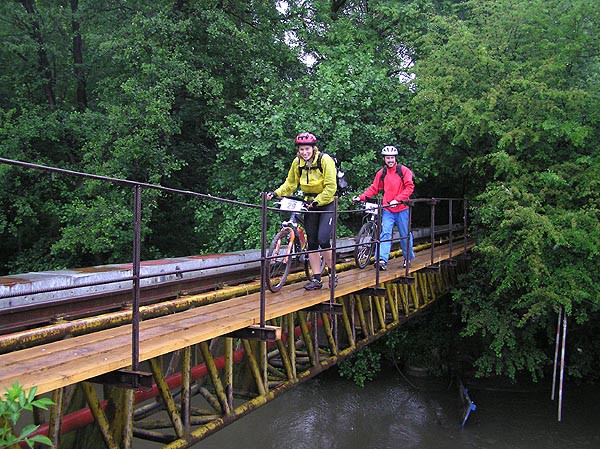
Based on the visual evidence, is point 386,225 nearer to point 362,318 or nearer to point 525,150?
point 362,318

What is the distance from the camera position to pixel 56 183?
51.5 ft

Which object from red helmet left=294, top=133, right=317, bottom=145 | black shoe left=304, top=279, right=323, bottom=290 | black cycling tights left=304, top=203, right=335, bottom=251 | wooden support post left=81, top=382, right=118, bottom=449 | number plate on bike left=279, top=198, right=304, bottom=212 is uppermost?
red helmet left=294, top=133, right=317, bottom=145

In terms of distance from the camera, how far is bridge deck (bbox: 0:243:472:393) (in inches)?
122

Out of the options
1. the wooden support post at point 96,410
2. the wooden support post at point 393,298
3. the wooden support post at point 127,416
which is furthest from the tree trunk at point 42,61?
the wooden support post at point 96,410

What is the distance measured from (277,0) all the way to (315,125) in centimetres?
715

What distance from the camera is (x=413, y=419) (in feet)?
47.4

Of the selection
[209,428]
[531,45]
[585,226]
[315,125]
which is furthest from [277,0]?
[209,428]

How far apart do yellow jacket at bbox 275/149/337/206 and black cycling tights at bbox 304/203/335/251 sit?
22 cm

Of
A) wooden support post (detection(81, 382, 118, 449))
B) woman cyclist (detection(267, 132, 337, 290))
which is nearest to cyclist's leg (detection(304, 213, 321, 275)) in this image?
woman cyclist (detection(267, 132, 337, 290))

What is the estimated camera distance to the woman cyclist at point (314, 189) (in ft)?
21.1

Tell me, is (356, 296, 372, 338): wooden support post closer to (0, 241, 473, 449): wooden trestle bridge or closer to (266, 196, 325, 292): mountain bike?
(0, 241, 473, 449): wooden trestle bridge

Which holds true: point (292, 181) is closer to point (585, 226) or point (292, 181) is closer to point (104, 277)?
point (104, 277)

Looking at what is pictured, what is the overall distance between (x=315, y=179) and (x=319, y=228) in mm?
592

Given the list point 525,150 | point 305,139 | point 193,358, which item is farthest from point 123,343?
point 525,150
